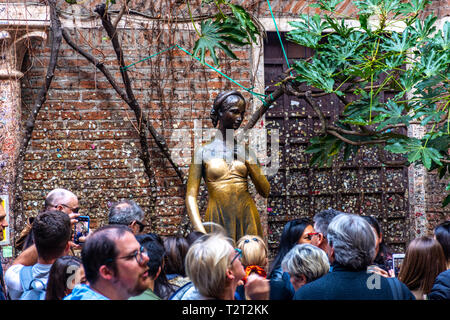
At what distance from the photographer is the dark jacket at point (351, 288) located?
8.64 feet

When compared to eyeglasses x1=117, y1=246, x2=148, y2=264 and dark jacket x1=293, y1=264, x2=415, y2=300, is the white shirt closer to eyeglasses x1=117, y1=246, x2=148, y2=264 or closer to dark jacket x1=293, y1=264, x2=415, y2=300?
eyeglasses x1=117, y1=246, x2=148, y2=264

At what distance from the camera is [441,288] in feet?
10.2

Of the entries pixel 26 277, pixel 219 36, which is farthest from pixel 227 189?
pixel 26 277

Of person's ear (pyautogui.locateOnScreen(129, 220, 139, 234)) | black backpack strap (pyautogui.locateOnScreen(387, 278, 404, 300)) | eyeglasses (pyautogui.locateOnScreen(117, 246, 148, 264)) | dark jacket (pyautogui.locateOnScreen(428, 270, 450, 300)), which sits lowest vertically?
dark jacket (pyautogui.locateOnScreen(428, 270, 450, 300))

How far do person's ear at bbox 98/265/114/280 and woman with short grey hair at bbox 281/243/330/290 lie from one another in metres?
1.05

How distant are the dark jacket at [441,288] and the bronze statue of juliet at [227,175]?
5.76ft

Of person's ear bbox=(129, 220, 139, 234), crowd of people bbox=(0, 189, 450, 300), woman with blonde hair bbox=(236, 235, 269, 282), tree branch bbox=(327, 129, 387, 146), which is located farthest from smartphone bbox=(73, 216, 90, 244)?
tree branch bbox=(327, 129, 387, 146)

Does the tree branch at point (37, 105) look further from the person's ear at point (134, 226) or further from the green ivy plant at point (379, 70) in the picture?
the person's ear at point (134, 226)

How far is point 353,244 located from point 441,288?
733 mm

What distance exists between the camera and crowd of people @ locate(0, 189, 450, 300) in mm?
2408

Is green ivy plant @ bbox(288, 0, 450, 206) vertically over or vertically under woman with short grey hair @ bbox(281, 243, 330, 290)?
over

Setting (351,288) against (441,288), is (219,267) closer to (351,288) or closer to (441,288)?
(351,288)

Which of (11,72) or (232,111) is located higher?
(11,72)

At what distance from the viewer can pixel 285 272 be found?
10.4 ft
